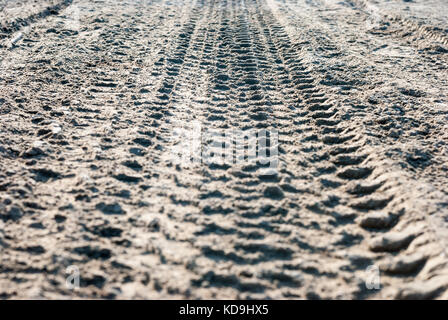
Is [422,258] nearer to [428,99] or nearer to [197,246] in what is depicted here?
[197,246]

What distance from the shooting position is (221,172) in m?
2.61

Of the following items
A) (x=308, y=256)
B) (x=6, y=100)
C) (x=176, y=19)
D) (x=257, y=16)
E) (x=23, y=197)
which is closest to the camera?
(x=308, y=256)

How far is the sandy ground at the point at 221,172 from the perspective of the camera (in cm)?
185

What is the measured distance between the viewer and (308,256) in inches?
77.5

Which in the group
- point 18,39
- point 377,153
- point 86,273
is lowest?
point 86,273

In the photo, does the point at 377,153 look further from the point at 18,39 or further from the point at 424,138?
the point at 18,39

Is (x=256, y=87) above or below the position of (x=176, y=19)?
below

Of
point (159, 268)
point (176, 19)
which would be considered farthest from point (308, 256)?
point (176, 19)

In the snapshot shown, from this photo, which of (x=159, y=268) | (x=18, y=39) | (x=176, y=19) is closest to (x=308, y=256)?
(x=159, y=268)

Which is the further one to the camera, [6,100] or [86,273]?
[6,100]

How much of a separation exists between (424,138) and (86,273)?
8.68 feet

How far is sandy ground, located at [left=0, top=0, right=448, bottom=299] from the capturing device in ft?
6.06

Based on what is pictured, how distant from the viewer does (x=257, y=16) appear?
6.59 m

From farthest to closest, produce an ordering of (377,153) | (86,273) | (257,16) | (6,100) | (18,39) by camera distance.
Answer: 1. (257,16)
2. (18,39)
3. (6,100)
4. (377,153)
5. (86,273)
